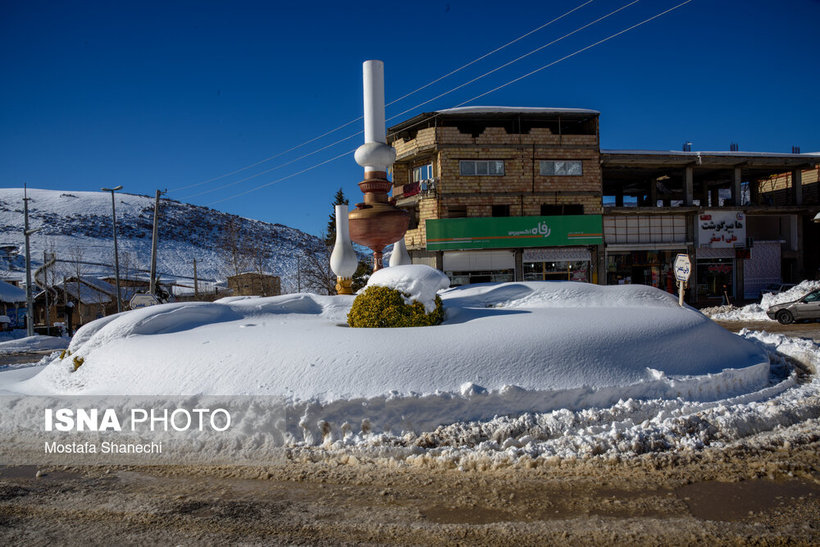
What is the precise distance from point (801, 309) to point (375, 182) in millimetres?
16189

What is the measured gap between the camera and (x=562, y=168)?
95.0 ft

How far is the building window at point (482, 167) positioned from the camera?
91.8ft

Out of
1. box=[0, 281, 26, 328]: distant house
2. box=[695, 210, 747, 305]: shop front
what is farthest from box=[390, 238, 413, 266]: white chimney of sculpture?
box=[0, 281, 26, 328]: distant house

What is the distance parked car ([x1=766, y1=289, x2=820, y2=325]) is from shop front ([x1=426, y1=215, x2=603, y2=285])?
423 inches

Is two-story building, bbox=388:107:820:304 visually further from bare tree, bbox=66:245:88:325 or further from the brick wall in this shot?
bare tree, bbox=66:245:88:325

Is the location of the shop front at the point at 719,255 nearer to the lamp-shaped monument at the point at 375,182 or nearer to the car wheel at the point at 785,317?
the car wheel at the point at 785,317

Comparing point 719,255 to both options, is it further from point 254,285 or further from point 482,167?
point 254,285

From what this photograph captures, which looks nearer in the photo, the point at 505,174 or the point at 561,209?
the point at 505,174

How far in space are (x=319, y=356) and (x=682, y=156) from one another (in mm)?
29698

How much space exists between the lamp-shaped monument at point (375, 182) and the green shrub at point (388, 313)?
363 centimetres

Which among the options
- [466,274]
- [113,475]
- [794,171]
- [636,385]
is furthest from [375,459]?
[794,171]

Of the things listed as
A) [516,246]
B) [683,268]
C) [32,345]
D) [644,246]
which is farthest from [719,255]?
[32,345]

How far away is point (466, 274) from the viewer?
2825 cm

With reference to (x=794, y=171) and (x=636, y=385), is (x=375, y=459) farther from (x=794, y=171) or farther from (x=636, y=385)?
(x=794, y=171)
